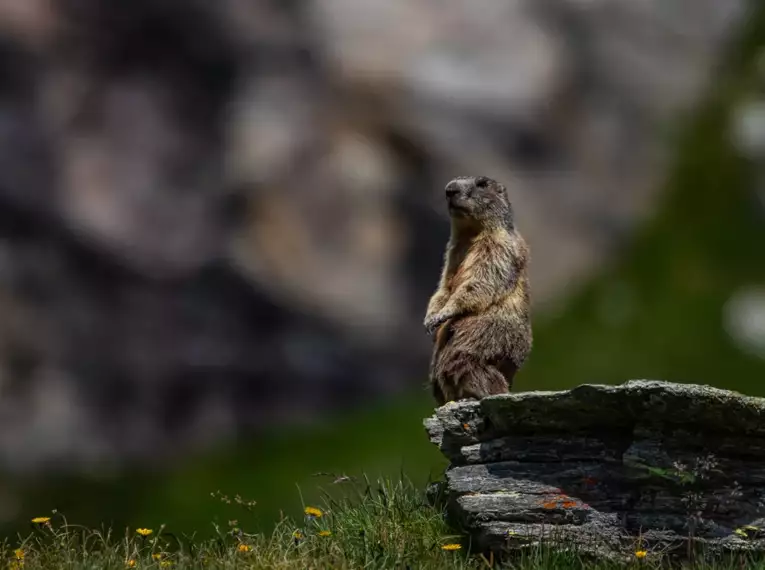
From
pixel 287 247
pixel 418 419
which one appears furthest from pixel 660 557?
pixel 287 247

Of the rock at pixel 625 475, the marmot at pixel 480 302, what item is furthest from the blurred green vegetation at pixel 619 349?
the rock at pixel 625 475

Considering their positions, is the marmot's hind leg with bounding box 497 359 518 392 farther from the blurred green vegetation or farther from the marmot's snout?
the blurred green vegetation

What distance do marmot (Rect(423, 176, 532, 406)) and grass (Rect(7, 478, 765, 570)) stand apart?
1.75 meters

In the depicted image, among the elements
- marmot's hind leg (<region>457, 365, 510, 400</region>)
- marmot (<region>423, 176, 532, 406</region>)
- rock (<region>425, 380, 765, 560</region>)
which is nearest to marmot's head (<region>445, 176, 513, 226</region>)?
marmot (<region>423, 176, 532, 406</region>)

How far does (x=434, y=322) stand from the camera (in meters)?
14.0

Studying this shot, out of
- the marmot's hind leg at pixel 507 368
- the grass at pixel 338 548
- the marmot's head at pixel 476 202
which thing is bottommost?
the grass at pixel 338 548

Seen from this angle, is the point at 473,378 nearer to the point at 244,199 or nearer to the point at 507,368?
the point at 507,368

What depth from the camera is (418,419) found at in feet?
102

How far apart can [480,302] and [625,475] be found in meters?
3.26

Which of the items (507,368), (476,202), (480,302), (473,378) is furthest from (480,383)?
(476,202)

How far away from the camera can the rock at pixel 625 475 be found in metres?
10.7

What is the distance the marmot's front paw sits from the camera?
1395 cm

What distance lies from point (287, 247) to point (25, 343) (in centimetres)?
706

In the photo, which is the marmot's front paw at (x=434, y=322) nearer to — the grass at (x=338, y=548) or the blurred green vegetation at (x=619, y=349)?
the grass at (x=338, y=548)
